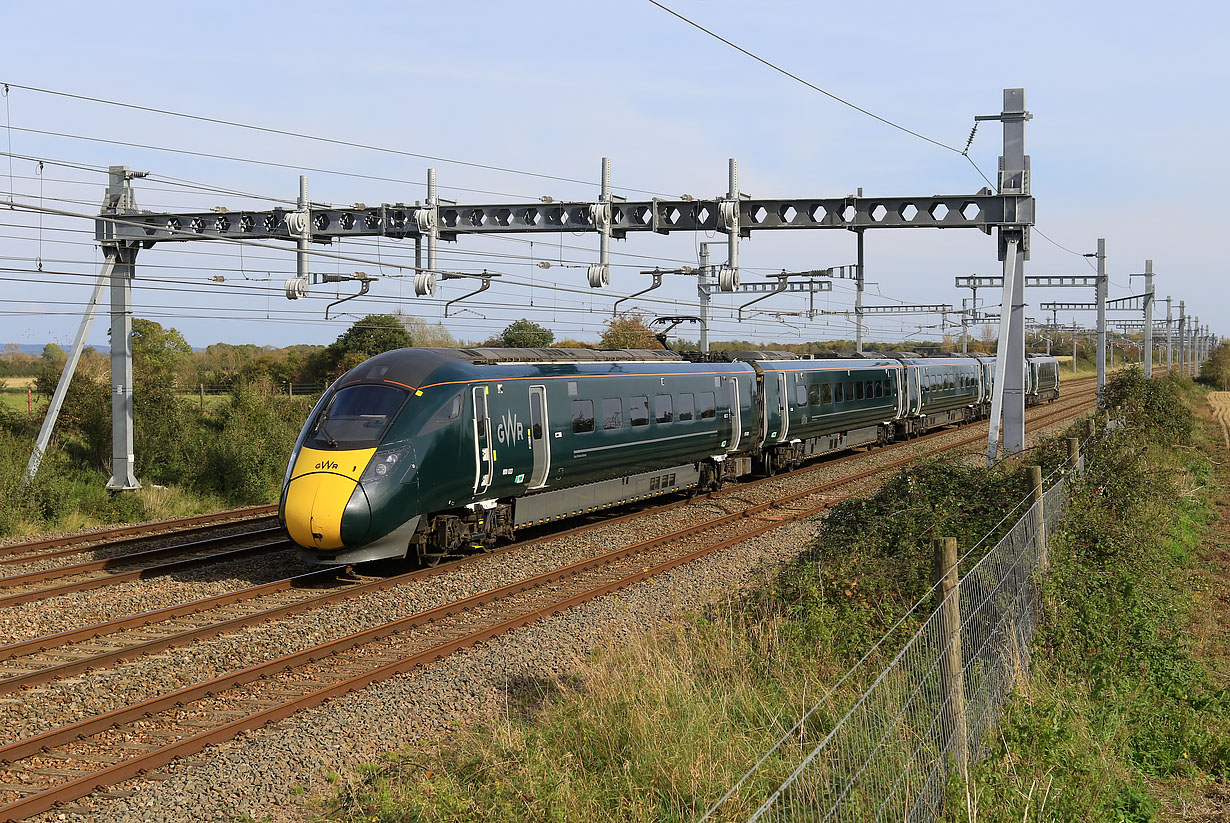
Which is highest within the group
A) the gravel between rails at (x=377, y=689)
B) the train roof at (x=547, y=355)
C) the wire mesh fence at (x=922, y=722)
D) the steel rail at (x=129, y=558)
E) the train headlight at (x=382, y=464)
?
the train roof at (x=547, y=355)

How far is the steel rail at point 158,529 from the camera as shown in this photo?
16391mm

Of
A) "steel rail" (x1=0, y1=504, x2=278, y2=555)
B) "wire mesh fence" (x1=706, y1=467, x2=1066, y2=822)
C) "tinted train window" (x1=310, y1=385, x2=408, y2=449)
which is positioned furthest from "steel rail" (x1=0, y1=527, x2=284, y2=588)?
"wire mesh fence" (x1=706, y1=467, x2=1066, y2=822)

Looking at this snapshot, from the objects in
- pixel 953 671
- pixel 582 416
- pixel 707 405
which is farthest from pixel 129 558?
pixel 953 671

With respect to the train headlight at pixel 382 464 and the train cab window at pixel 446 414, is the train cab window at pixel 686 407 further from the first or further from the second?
the train headlight at pixel 382 464

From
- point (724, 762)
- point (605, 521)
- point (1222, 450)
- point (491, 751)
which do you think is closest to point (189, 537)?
point (605, 521)

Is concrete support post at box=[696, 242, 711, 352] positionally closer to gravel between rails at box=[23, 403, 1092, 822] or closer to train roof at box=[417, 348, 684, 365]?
train roof at box=[417, 348, 684, 365]

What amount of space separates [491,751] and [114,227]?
2068 cm

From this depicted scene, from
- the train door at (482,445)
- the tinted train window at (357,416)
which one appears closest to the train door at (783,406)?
the train door at (482,445)

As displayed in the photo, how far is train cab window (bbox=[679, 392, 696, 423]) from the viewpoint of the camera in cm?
1969

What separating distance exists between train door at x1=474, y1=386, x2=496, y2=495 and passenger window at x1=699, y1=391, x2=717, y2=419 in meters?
6.91

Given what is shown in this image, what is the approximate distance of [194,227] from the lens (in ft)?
74.8

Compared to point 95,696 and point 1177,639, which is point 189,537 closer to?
point 95,696

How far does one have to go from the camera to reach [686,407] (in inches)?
783

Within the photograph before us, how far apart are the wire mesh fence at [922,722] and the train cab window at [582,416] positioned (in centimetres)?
964
